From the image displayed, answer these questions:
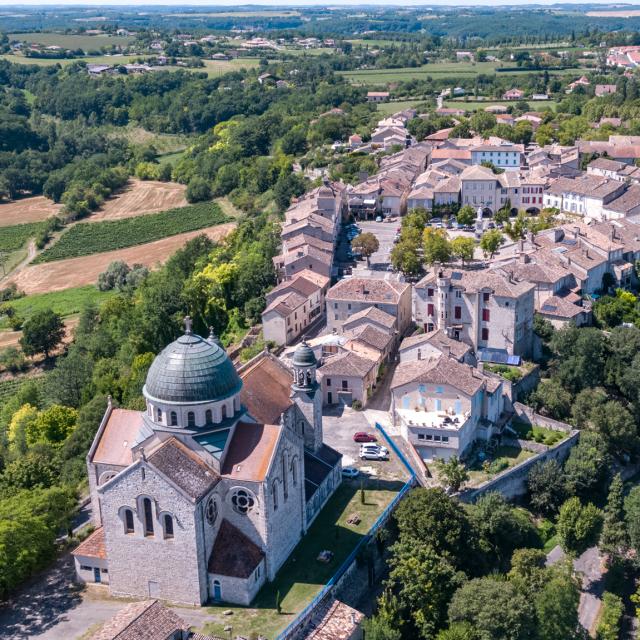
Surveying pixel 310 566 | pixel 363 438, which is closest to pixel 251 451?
pixel 310 566

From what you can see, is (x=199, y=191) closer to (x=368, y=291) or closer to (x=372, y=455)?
(x=368, y=291)

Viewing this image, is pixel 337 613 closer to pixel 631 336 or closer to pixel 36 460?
pixel 36 460

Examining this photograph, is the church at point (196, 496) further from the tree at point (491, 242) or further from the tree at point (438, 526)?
the tree at point (491, 242)

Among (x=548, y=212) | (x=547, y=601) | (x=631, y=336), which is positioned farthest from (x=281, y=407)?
(x=548, y=212)

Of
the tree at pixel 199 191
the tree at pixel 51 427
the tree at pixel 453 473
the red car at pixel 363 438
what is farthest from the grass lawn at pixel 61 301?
the tree at pixel 453 473

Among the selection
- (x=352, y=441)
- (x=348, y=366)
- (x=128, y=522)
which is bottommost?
(x=352, y=441)

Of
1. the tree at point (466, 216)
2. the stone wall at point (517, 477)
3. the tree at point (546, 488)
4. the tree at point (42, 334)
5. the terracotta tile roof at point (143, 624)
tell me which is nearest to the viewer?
the terracotta tile roof at point (143, 624)
